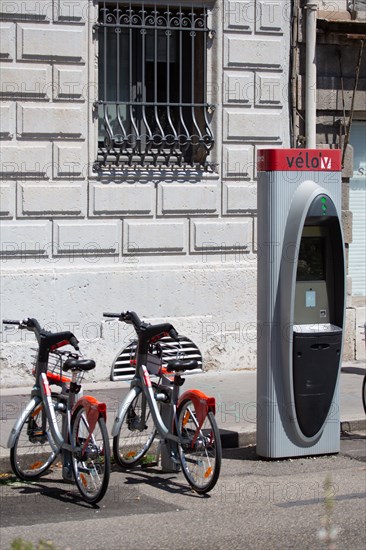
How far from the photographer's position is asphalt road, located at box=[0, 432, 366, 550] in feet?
20.3

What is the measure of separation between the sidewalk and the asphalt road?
0.63 meters

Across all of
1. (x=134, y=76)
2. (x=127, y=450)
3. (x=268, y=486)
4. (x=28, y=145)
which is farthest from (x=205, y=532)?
(x=134, y=76)

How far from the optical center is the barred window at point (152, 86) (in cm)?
1220

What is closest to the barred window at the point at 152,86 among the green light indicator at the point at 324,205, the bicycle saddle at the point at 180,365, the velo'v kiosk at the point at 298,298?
the velo'v kiosk at the point at 298,298

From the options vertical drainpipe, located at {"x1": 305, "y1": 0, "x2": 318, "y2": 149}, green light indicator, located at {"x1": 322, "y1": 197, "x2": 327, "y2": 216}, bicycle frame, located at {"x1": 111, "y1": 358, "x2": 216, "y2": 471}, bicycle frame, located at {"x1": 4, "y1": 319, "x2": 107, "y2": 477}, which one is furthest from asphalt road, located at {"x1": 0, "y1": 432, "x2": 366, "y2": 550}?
vertical drainpipe, located at {"x1": 305, "y1": 0, "x2": 318, "y2": 149}

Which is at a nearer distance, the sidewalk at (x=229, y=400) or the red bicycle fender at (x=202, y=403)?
the red bicycle fender at (x=202, y=403)

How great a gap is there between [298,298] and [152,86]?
Answer: 489 centimetres

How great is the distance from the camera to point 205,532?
639cm

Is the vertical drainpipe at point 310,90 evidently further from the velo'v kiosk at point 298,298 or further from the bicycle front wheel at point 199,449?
the bicycle front wheel at point 199,449

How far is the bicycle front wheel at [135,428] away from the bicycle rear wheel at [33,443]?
1.72ft

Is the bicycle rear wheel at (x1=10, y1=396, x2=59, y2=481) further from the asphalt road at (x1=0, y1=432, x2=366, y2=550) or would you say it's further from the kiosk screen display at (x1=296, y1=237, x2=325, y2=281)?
the kiosk screen display at (x1=296, y1=237, x2=325, y2=281)

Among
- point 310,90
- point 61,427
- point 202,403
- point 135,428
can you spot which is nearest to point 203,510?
point 202,403

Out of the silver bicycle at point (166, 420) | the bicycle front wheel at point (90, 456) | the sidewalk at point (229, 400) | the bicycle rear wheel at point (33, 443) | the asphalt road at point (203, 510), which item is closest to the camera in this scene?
the asphalt road at point (203, 510)

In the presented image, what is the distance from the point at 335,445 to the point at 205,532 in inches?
101
